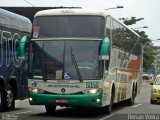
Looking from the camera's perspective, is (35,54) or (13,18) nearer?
(35,54)

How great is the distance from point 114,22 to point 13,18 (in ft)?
12.0

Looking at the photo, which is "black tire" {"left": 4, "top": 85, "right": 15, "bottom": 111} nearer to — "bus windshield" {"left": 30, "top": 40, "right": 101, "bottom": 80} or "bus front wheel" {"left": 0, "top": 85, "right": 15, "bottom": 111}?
"bus front wheel" {"left": 0, "top": 85, "right": 15, "bottom": 111}

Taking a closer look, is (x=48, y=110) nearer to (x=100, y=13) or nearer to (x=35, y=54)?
(x=35, y=54)

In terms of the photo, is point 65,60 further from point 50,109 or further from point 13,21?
point 13,21

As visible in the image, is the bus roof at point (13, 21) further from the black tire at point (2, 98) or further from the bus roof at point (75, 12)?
the black tire at point (2, 98)

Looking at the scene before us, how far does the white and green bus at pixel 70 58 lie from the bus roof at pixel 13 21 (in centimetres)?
127

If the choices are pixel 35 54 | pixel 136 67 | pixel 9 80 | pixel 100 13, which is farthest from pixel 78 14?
pixel 136 67

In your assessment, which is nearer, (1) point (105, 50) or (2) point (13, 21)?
(1) point (105, 50)

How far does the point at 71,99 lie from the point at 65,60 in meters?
1.25

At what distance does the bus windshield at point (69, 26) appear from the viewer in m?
18.3

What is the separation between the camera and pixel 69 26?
1844 centimetres

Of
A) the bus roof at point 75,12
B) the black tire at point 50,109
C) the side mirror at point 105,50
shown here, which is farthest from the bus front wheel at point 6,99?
the side mirror at point 105,50

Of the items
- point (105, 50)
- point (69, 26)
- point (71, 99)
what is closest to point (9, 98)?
point (71, 99)

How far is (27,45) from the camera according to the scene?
60.5 ft
